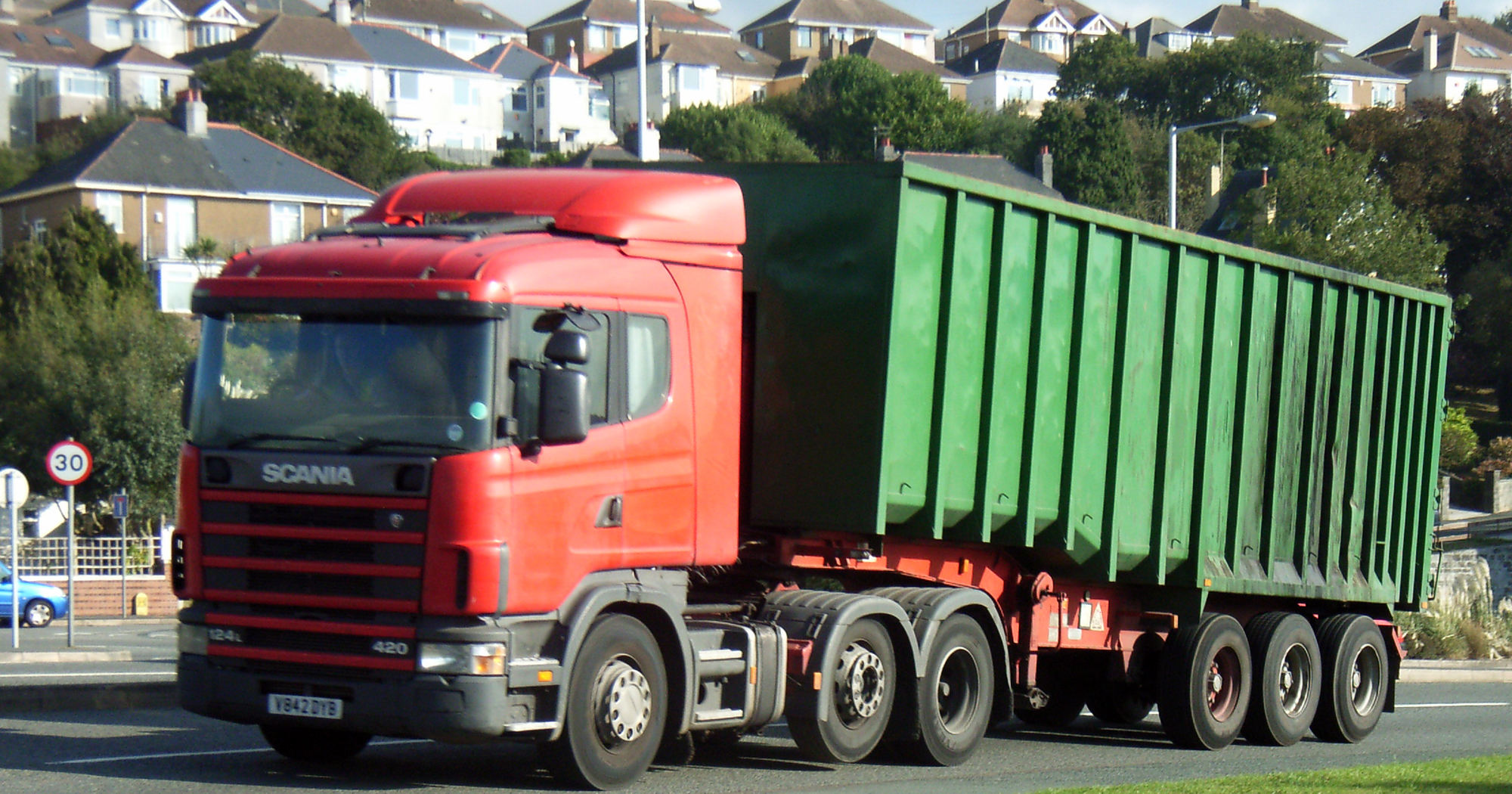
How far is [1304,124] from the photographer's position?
329 feet

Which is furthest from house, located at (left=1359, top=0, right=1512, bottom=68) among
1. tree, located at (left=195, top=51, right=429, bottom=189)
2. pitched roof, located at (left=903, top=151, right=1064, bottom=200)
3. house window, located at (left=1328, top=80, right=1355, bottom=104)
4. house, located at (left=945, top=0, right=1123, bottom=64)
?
tree, located at (left=195, top=51, right=429, bottom=189)

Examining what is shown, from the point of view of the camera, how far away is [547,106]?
128m

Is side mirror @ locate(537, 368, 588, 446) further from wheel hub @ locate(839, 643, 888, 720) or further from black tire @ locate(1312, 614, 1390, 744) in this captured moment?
black tire @ locate(1312, 614, 1390, 744)

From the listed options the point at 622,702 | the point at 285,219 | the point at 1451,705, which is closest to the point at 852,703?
the point at 622,702

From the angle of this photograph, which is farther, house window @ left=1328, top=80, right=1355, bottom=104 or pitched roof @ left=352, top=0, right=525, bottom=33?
house window @ left=1328, top=80, right=1355, bottom=104

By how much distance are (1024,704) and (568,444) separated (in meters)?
5.26

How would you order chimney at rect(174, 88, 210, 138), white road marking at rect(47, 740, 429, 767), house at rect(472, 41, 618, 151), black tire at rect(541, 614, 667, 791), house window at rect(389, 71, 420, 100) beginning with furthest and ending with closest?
house at rect(472, 41, 618, 151), house window at rect(389, 71, 420, 100), chimney at rect(174, 88, 210, 138), white road marking at rect(47, 740, 429, 767), black tire at rect(541, 614, 667, 791)

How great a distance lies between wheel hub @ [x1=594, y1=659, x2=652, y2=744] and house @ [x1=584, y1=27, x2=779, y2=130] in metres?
123

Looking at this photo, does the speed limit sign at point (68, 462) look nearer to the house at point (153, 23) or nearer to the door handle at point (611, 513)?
the door handle at point (611, 513)

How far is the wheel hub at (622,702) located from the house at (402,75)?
345 feet

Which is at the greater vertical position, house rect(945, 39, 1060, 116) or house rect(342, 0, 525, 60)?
house rect(342, 0, 525, 60)

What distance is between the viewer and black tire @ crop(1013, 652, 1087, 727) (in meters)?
14.2

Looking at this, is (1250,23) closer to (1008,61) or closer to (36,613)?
(1008,61)

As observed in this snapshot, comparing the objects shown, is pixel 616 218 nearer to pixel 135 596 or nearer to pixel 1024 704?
pixel 1024 704
